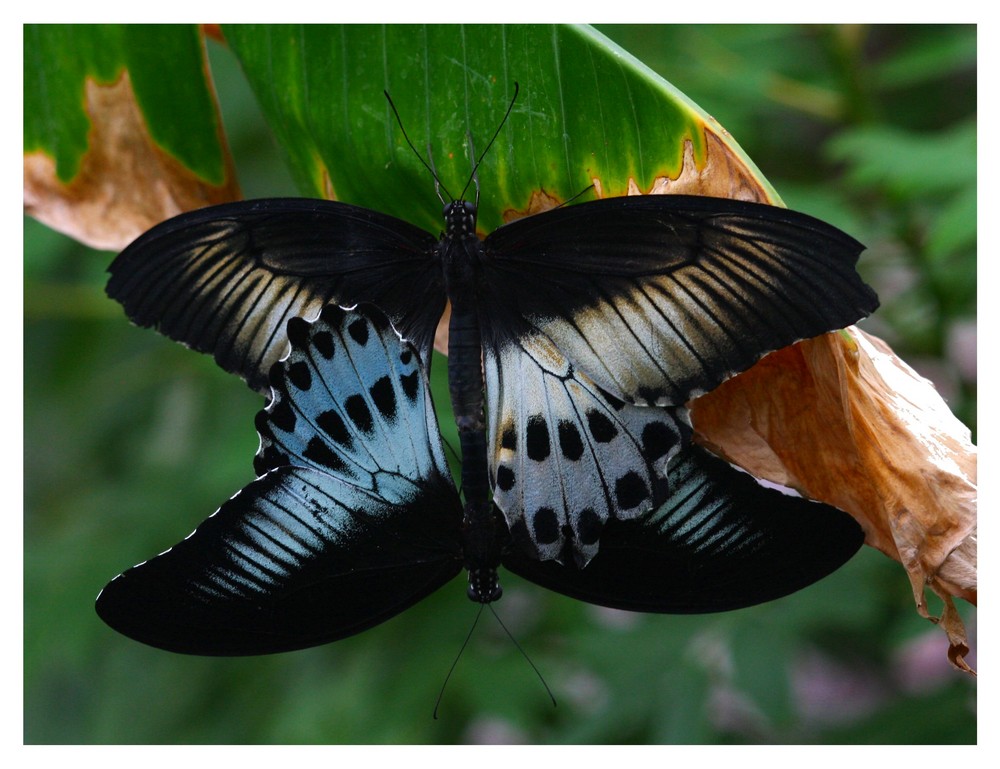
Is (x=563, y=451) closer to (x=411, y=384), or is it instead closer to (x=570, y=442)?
(x=570, y=442)

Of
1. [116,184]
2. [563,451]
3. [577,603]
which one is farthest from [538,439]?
[577,603]

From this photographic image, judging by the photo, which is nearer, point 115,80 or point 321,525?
point 321,525

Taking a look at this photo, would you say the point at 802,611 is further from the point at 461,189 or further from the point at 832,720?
the point at 461,189

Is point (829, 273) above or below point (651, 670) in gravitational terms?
above

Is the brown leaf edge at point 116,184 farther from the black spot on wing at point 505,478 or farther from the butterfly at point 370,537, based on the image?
the black spot on wing at point 505,478

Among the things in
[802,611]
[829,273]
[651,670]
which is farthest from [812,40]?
[829,273]
